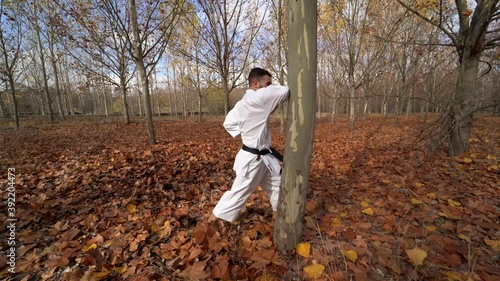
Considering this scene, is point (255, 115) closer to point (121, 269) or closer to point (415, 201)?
point (121, 269)

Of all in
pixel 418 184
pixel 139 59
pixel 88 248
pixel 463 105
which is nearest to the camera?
pixel 88 248

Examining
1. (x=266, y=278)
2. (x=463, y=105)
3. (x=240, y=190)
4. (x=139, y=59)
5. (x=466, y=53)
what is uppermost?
(x=139, y=59)

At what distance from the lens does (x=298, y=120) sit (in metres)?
1.60

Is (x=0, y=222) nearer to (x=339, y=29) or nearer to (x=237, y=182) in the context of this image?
(x=237, y=182)

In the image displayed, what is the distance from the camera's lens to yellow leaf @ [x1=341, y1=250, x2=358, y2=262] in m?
1.68

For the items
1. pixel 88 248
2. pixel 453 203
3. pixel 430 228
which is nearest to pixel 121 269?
pixel 88 248

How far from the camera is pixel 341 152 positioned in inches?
222

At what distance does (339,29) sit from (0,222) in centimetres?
1273

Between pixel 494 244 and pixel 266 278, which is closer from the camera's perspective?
pixel 266 278

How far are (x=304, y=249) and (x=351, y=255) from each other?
1.26 feet

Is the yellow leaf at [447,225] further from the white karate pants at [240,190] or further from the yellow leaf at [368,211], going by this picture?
the white karate pants at [240,190]

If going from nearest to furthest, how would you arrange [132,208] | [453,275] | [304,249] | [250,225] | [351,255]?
[453,275]
[351,255]
[304,249]
[250,225]
[132,208]

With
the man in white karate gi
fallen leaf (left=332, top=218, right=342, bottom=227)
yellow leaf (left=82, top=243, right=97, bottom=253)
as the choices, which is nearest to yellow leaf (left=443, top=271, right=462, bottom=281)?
fallen leaf (left=332, top=218, right=342, bottom=227)

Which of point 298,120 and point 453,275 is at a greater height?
point 298,120
